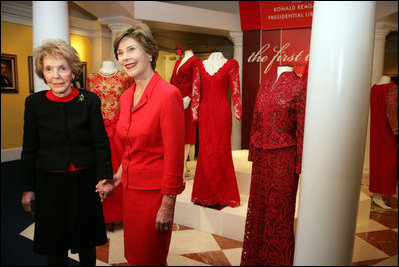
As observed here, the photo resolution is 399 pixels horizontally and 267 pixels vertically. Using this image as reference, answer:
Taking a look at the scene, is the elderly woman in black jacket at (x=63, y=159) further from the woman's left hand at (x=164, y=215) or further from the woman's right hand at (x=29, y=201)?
the woman's left hand at (x=164, y=215)

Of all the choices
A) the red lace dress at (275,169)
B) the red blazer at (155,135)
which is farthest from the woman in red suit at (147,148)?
the red lace dress at (275,169)

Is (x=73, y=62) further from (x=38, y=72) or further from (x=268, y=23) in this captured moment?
(x=268, y=23)

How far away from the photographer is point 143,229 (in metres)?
0.90

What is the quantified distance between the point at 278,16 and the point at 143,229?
832mm

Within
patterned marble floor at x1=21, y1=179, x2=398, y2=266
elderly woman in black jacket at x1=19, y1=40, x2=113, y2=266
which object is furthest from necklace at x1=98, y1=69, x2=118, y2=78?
patterned marble floor at x1=21, y1=179, x2=398, y2=266

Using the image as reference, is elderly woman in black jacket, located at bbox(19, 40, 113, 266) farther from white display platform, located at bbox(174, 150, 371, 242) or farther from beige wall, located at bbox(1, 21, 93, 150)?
beige wall, located at bbox(1, 21, 93, 150)

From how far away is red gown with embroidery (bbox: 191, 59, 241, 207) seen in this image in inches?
79.9

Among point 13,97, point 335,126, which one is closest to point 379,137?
point 335,126

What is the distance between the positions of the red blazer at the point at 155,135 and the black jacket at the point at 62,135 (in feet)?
0.21

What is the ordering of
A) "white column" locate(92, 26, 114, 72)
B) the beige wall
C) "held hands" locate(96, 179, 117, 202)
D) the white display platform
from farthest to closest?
the beige wall
the white display platform
"white column" locate(92, 26, 114, 72)
"held hands" locate(96, 179, 117, 202)

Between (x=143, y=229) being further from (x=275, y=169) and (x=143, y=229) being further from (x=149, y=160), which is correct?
(x=275, y=169)

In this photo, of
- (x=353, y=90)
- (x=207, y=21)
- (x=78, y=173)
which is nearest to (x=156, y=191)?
(x=78, y=173)

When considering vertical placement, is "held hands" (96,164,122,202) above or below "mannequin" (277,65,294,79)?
below

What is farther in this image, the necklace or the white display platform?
the white display platform
